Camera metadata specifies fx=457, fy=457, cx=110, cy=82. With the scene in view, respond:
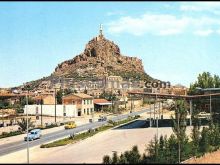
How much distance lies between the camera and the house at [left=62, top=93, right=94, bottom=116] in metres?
107

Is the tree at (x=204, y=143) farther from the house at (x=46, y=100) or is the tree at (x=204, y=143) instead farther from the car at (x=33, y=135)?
the house at (x=46, y=100)

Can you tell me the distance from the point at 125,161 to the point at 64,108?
71651 mm

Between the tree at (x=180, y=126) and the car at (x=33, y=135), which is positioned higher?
the tree at (x=180, y=126)

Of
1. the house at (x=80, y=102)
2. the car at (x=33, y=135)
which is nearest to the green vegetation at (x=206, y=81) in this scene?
the house at (x=80, y=102)

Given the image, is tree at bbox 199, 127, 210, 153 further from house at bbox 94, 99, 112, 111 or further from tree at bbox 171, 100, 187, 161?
house at bbox 94, 99, 112, 111

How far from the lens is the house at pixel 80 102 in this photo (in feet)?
351

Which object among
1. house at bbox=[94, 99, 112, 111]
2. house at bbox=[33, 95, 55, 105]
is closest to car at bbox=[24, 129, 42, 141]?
house at bbox=[33, 95, 55, 105]

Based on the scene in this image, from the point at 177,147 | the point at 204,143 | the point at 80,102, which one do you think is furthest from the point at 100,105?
the point at 177,147

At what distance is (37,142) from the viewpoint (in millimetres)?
59000

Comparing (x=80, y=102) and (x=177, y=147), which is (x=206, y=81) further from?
(x=177, y=147)

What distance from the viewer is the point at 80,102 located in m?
107

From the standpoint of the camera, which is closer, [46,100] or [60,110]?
[60,110]

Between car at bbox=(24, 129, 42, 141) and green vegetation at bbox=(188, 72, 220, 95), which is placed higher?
green vegetation at bbox=(188, 72, 220, 95)

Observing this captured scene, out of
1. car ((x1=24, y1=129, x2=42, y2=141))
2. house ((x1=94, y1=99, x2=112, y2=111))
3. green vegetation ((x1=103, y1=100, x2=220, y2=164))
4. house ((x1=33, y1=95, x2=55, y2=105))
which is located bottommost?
car ((x1=24, y1=129, x2=42, y2=141))
